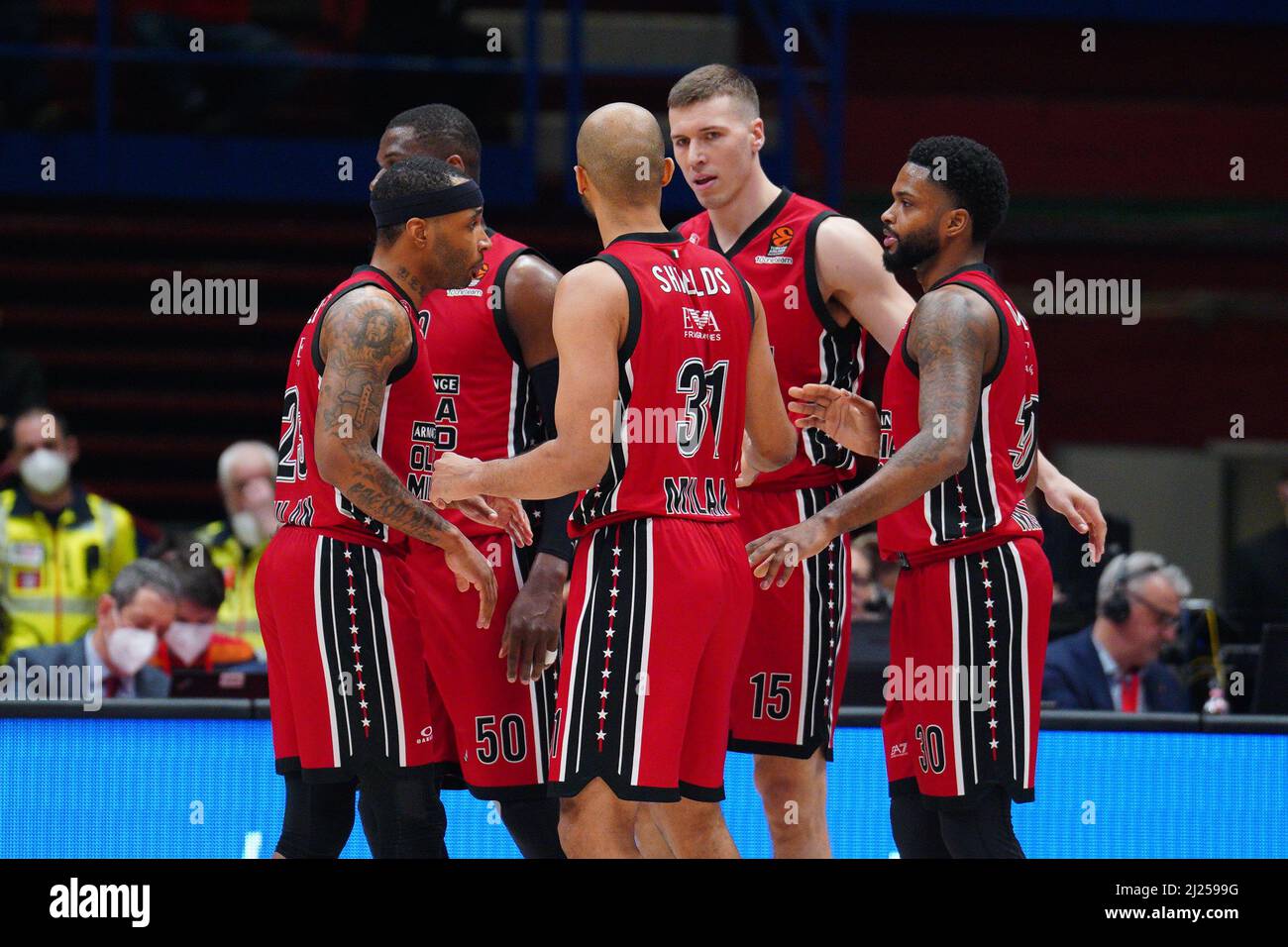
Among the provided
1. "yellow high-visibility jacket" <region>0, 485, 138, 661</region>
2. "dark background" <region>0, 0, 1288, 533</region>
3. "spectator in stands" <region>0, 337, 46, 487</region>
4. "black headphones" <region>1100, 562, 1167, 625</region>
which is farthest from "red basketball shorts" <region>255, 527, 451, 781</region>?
"spectator in stands" <region>0, 337, 46, 487</region>

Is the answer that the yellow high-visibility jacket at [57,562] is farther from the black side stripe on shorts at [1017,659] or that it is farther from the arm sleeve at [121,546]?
the black side stripe on shorts at [1017,659]

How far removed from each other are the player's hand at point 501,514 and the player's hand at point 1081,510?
133 cm

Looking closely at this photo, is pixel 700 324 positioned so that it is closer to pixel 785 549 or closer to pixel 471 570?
pixel 785 549

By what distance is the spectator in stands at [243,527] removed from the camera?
8.12 m

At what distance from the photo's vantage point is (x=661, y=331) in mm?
4258

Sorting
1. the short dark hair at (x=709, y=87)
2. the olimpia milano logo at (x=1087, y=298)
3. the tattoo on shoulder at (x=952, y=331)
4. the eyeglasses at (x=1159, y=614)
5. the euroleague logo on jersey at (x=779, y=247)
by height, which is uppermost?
the olimpia milano logo at (x=1087, y=298)

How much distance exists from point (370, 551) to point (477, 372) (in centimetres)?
56

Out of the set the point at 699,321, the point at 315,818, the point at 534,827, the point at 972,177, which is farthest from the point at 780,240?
the point at 315,818

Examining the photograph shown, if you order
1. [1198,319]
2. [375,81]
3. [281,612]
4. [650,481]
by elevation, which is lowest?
[281,612]

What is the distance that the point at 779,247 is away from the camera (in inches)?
198

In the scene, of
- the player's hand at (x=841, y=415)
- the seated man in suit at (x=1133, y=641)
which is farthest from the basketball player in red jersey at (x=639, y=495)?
the seated man in suit at (x=1133, y=641)
